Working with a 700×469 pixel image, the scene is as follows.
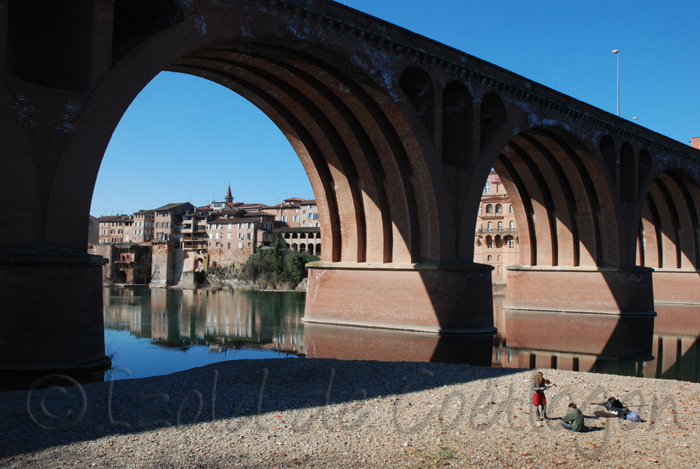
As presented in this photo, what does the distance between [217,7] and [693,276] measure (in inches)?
1691

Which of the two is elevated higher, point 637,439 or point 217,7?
point 217,7

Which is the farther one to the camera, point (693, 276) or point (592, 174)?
point (693, 276)

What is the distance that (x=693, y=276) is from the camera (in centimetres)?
4616

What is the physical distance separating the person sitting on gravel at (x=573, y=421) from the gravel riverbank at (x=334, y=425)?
0.44 ft

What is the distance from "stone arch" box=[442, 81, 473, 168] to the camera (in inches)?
1019

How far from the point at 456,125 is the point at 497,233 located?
49532mm

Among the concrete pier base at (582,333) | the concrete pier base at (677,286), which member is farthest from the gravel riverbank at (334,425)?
the concrete pier base at (677,286)

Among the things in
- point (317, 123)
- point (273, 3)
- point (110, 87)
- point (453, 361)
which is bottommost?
point (453, 361)

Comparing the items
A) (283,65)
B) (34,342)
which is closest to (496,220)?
(283,65)

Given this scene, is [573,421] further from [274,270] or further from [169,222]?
[169,222]

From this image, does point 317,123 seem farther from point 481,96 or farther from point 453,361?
point 453,361

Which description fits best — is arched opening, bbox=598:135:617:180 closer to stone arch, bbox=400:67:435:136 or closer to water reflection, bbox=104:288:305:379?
stone arch, bbox=400:67:435:136

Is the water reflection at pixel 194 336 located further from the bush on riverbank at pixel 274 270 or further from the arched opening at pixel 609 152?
the bush on riverbank at pixel 274 270

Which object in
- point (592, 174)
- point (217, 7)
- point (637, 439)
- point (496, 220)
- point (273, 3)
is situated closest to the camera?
point (637, 439)
